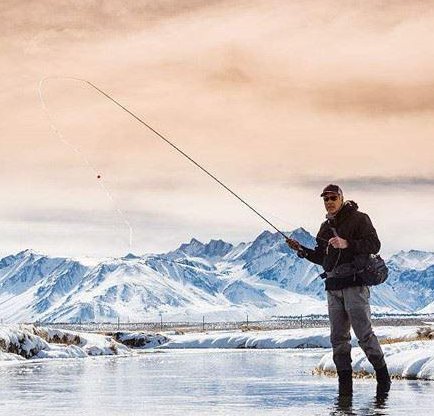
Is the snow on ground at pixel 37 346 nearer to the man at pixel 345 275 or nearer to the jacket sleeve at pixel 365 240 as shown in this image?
the man at pixel 345 275

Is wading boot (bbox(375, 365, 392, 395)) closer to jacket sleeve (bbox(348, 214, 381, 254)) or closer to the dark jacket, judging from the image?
the dark jacket

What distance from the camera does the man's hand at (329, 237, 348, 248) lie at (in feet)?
35.4

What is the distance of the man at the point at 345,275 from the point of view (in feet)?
36.0

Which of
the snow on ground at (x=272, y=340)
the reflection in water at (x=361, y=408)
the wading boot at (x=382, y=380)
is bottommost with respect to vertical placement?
the snow on ground at (x=272, y=340)

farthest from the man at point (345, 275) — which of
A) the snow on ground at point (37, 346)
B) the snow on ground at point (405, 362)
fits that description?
the snow on ground at point (37, 346)

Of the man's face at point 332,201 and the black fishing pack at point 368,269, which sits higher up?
the man's face at point 332,201

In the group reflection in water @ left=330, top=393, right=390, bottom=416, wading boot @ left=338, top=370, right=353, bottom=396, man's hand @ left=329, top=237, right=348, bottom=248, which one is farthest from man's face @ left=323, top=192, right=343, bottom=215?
reflection in water @ left=330, top=393, right=390, bottom=416

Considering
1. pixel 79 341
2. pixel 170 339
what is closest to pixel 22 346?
pixel 79 341

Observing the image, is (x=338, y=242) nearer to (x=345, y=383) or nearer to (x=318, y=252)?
(x=318, y=252)

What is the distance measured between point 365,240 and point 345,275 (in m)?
0.50

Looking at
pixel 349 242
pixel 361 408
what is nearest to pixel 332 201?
pixel 349 242

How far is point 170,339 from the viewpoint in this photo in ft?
311

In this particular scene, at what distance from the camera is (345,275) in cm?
1105

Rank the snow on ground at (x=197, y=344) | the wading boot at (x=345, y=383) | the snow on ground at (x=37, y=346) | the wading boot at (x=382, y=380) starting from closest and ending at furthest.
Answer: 1. the wading boot at (x=345, y=383)
2. the wading boot at (x=382, y=380)
3. the snow on ground at (x=197, y=344)
4. the snow on ground at (x=37, y=346)
